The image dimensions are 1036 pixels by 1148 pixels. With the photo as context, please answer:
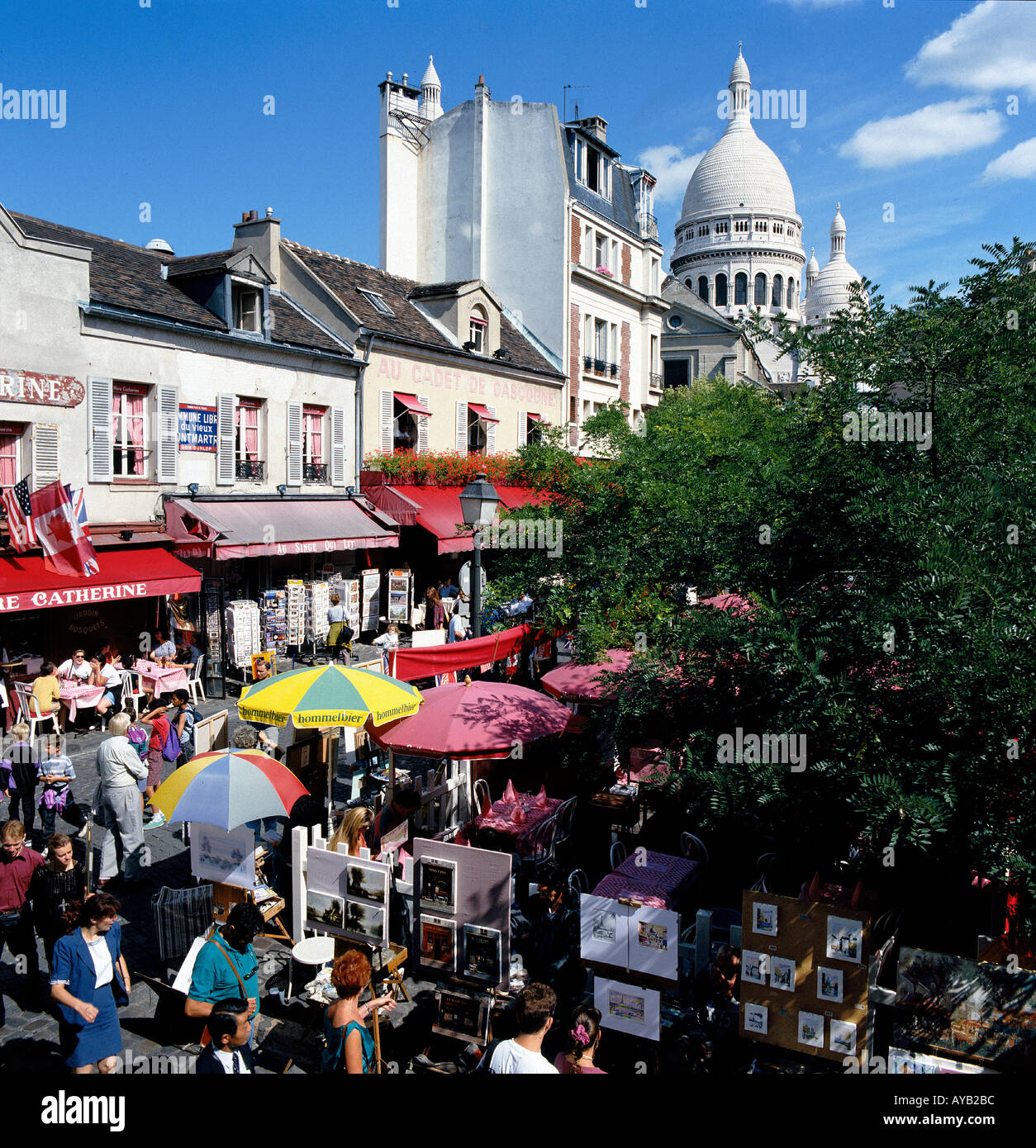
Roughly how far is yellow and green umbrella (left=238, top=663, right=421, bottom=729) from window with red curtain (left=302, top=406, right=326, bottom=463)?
12.2m

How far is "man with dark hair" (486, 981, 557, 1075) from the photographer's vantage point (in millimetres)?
4652

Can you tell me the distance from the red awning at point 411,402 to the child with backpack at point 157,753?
13.0m

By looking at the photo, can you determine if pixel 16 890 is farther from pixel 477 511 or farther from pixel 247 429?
pixel 247 429

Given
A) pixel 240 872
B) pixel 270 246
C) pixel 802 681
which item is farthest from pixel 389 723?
pixel 270 246

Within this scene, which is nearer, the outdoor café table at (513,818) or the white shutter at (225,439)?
the outdoor café table at (513,818)

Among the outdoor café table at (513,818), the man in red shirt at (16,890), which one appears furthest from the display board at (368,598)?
the man in red shirt at (16,890)

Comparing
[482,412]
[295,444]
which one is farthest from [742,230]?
[295,444]

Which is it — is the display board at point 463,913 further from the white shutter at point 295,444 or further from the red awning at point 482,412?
the red awning at point 482,412

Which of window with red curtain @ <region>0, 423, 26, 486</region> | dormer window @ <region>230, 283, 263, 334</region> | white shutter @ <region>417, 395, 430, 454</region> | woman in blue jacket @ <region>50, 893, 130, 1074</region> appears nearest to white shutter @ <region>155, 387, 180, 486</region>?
window with red curtain @ <region>0, 423, 26, 486</region>

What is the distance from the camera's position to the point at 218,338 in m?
18.1

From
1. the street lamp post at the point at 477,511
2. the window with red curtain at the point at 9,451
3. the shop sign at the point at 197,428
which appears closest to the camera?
the street lamp post at the point at 477,511

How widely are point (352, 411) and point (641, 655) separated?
16531 millimetres

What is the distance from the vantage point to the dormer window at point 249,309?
19203mm

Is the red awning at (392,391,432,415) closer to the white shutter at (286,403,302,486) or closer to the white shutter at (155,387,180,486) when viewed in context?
the white shutter at (286,403,302,486)
